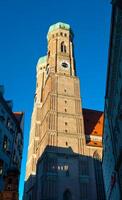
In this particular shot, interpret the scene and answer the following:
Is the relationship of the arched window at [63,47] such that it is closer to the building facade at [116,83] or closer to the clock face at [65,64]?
the clock face at [65,64]

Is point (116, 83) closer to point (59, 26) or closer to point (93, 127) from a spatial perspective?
point (93, 127)

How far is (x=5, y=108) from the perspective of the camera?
29.9 metres

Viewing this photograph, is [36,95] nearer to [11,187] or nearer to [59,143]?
[59,143]

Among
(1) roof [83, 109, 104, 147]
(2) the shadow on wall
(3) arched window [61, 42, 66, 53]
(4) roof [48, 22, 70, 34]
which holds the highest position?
(4) roof [48, 22, 70, 34]

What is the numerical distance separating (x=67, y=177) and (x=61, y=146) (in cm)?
515

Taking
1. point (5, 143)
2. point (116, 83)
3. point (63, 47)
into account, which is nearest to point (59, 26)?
point (63, 47)

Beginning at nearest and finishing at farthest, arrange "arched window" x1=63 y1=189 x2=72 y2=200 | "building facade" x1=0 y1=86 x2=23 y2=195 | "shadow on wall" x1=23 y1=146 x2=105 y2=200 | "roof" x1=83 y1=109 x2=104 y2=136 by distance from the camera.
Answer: "building facade" x1=0 y1=86 x2=23 y2=195, "shadow on wall" x1=23 y1=146 x2=105 y2=200, "arched window" x1=63 y1=189 x2=72 y2=200, "roof" x1=83 y1=109 x2=104 y2=136

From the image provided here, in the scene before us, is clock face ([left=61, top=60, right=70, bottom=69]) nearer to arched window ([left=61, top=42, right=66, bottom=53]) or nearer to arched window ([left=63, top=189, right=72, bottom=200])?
arched window ([left=61, top=42, right=66, bottom=53])

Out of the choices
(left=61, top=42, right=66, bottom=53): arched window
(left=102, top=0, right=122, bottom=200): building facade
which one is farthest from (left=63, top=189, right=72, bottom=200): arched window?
(left=61, top=42, right=66, bottom=53): arched window

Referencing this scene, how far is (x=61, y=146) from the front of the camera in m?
42.6

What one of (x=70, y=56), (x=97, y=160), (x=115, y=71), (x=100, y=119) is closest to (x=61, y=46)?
(x=70, y=56)

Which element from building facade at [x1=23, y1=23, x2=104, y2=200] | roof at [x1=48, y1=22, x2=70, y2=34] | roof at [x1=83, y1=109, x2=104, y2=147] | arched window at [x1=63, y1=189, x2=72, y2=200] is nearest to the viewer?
arched window at [x1=63, y1=189, x2=72, y2=200]

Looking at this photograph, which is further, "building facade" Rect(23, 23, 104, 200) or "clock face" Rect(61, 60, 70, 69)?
"clock face" Rect(61, 60, 70, 69)

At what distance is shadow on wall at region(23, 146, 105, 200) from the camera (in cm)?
3822
